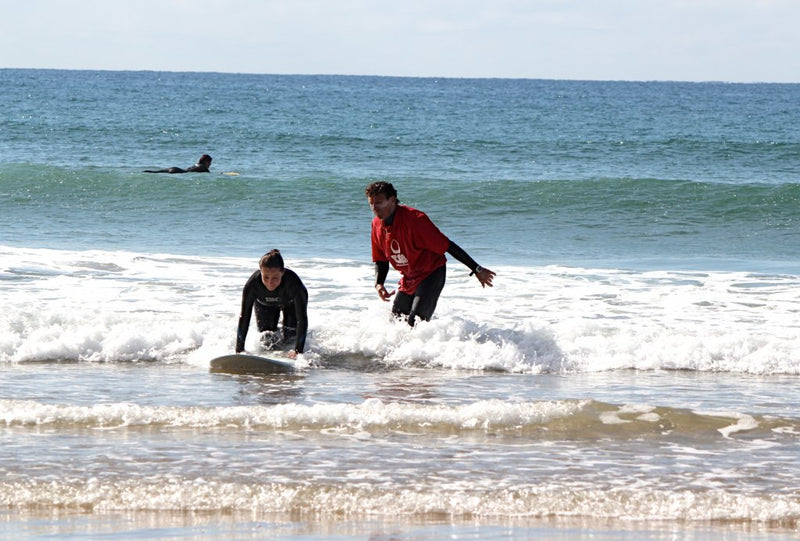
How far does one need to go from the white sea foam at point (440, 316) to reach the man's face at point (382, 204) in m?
1.36

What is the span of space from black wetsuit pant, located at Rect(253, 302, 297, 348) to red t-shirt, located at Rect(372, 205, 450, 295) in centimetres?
87

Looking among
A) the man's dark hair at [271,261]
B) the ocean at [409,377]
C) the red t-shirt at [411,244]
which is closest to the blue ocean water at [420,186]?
the ocean at [409,377]

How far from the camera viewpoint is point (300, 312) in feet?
28.6

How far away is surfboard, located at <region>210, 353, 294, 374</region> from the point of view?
8664mm

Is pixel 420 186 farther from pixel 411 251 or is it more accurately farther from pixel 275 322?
pixel 411 251

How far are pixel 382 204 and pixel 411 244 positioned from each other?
0.46 metres

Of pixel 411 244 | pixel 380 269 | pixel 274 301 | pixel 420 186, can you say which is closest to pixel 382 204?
pixel 411 244

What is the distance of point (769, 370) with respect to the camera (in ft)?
30.3

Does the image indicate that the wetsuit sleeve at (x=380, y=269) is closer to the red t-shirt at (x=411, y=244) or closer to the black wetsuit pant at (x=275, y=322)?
the red t-shirt at (x=411, y=244)

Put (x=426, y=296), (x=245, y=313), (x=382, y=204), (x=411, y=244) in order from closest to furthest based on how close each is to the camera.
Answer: (x=382, y=204)
(x=245, y=313)
(x=411, y=244)
(x=426, y=296)

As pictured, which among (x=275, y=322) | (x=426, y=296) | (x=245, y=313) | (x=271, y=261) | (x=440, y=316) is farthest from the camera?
(x=440, y=316)

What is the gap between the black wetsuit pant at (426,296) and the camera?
9047mm

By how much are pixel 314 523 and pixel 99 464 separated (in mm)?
1461

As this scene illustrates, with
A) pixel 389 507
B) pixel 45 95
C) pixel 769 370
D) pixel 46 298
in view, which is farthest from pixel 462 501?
pixel 45 95
